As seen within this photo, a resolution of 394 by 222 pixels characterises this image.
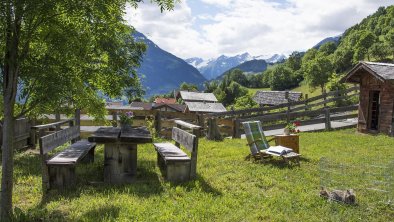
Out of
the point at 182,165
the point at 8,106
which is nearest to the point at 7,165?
the point at 8,106

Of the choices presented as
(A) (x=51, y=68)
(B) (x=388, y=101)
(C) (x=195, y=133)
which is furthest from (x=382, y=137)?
(A) (x=51, y=68)

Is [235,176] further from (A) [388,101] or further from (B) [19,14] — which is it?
(A) [388,101]

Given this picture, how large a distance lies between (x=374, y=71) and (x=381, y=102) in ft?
5.65

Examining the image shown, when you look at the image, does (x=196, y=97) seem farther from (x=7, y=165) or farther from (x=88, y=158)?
(x=7, y=165)

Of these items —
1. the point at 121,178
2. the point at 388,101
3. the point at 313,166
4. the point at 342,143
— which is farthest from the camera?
the point at 388,101

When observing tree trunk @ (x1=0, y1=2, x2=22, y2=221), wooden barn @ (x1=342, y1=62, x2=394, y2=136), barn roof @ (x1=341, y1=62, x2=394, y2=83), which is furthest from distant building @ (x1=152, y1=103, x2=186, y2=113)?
tree trunk @ (x1=0, y1=2, x2=22, y2=221)

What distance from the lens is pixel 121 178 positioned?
807cm

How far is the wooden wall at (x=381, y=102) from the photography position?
1808 centimetres

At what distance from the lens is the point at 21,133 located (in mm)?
13367

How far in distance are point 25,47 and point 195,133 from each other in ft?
13.4

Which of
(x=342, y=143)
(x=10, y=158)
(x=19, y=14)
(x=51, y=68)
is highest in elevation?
(x=19, y=14)

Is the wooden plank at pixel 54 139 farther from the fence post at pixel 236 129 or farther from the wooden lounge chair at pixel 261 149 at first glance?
the fence post at pixel 236 129

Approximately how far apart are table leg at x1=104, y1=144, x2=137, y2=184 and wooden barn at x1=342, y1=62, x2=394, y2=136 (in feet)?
46.0

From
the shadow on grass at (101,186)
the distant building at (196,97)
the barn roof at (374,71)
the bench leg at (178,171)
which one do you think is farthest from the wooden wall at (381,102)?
the distant building at (196,97)
